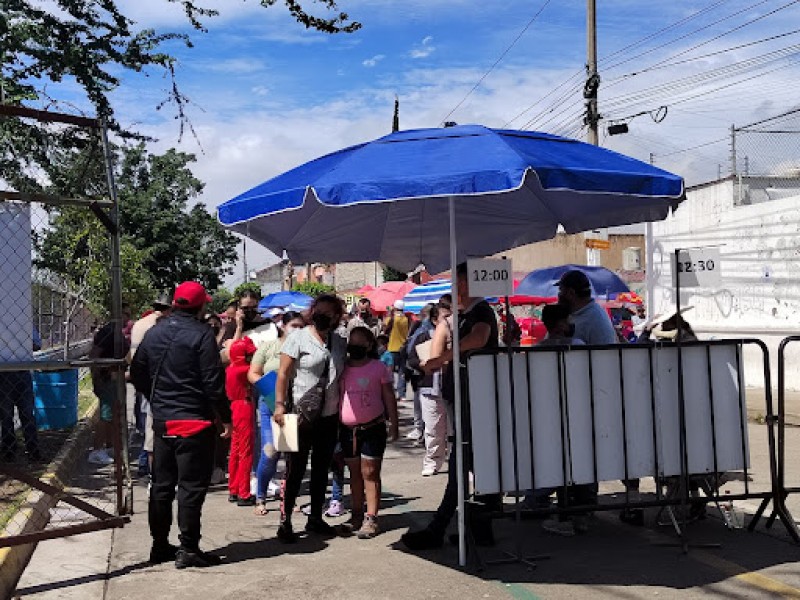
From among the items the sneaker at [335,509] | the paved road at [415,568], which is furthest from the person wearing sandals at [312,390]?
the sneaker at [335,509]

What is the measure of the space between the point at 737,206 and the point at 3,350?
54.0 feet

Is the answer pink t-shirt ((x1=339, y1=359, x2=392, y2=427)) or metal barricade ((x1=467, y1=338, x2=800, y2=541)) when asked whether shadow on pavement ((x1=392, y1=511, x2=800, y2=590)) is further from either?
pink t-shirt ((x1=339, y1=359, x2=392, y2=427))

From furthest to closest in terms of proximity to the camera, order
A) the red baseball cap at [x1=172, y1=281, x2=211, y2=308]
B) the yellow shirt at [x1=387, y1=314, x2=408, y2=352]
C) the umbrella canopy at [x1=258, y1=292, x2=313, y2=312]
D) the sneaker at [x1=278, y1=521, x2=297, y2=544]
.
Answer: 1. the umbrella canopy at [x1=258, y1=292, x2=313, y2=312]
2. the yellow shirt at [x1=387, y1=314, x2=408, y2=352]
3. the sneaker at [x1=278, y1=521, x2=297, y2=544]
4. the red baseball cap at [x1=172, y1=281, x2=211, y2=308]

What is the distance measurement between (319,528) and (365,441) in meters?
0.80

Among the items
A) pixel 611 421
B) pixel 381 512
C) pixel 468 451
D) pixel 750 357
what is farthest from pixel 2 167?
pixel 750 357

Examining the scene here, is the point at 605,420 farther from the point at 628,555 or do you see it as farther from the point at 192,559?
the point at 192,559

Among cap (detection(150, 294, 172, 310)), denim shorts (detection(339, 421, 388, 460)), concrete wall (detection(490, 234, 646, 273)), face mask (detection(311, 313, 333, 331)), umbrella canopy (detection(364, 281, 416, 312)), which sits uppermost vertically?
concrete wall (detection(490, 234, 646, 273))

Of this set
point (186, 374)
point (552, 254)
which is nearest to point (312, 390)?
point (186, 374)

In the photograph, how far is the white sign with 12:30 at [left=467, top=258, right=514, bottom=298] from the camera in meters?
6.09

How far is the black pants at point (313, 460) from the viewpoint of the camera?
710 cm

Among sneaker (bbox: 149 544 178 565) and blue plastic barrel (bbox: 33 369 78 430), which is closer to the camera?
sneaker (bbox: 149 544 178 565)

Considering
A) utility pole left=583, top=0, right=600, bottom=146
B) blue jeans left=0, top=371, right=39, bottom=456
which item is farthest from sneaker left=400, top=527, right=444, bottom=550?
utility pole left=583, top=0, right=600, bottom=146

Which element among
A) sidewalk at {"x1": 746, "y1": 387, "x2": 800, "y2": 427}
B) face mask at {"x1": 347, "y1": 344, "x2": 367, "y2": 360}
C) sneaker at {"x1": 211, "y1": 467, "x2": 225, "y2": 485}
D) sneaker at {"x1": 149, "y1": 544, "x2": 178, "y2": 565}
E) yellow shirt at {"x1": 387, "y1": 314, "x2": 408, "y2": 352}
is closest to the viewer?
sneaker at {"x1": 149, "y1": 544, "x2": 178, "y2": 565}

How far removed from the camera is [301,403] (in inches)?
278
